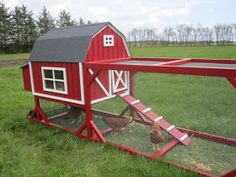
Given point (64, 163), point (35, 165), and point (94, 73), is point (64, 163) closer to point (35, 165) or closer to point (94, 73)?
point (35, 165)

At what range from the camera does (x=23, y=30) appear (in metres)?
44.3

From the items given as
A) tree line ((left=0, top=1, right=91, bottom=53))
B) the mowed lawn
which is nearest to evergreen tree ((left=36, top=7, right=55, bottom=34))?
tree line ((left=0, top=1, right=91, bottom=53))

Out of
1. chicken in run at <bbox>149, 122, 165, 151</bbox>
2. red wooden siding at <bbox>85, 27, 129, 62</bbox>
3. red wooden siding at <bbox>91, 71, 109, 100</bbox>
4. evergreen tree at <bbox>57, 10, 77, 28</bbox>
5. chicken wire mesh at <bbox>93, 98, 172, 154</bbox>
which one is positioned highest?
evergreen tree at <bbox>57, 10, 77, 28</bbox>

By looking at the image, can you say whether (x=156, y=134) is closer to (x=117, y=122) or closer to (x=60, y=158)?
(x=117, y=122)

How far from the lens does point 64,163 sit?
4719 mm

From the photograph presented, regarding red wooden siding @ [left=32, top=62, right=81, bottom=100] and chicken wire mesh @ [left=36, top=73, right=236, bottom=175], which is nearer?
chicken wire mesh @ [left=36, top=73, right=236, bottom=175]

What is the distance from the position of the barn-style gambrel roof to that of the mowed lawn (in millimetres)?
1785

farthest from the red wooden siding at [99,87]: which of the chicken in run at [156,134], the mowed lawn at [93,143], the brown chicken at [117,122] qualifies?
the chicken in run at [156,134]

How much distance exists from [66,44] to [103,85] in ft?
4.26

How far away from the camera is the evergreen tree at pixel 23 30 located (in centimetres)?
4359

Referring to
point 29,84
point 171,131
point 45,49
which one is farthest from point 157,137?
point 29,84

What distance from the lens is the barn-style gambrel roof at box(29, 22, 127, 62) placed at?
18.6ft

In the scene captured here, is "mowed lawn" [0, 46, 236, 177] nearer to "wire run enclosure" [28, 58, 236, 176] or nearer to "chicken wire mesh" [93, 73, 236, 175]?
→ "chicken wire mesh" [93, 73, 236, 175]

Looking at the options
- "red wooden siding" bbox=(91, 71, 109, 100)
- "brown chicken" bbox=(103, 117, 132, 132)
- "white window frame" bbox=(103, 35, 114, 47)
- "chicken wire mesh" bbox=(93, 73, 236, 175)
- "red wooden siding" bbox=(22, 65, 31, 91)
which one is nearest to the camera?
"chicken wire mesh" bbox=(93, 73, 236, 175)
